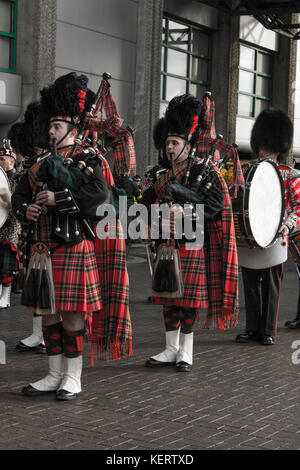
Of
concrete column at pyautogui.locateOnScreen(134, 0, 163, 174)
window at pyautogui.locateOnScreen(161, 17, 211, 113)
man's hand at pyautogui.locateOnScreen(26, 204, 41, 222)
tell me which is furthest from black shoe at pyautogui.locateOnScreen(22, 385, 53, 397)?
window at pyautogui.locateOnScreen(161, 17, 211, 113)

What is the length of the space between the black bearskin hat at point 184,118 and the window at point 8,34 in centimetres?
747

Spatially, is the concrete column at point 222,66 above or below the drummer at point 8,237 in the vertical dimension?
above

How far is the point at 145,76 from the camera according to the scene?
48.7 ft

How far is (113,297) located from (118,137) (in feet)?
4.68

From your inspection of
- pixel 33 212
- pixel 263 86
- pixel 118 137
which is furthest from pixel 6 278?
pixel 263 86

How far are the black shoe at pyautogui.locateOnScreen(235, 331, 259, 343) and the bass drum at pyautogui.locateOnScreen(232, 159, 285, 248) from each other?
2.60 ft

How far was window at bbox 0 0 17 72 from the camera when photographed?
40.4 feet

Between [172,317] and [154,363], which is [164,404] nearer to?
[154,363]

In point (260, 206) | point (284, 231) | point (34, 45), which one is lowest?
point (284, 231)

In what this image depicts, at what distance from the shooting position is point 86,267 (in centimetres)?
454

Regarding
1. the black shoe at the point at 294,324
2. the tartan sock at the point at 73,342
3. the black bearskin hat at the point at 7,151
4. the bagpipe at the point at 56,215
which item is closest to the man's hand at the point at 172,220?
the bagpipe at the point at 56,215

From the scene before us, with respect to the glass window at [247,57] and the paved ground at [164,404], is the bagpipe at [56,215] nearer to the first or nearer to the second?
the paved ground at [164,404]

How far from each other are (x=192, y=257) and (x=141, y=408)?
1372mm

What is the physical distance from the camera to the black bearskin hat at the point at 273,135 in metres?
7.02
